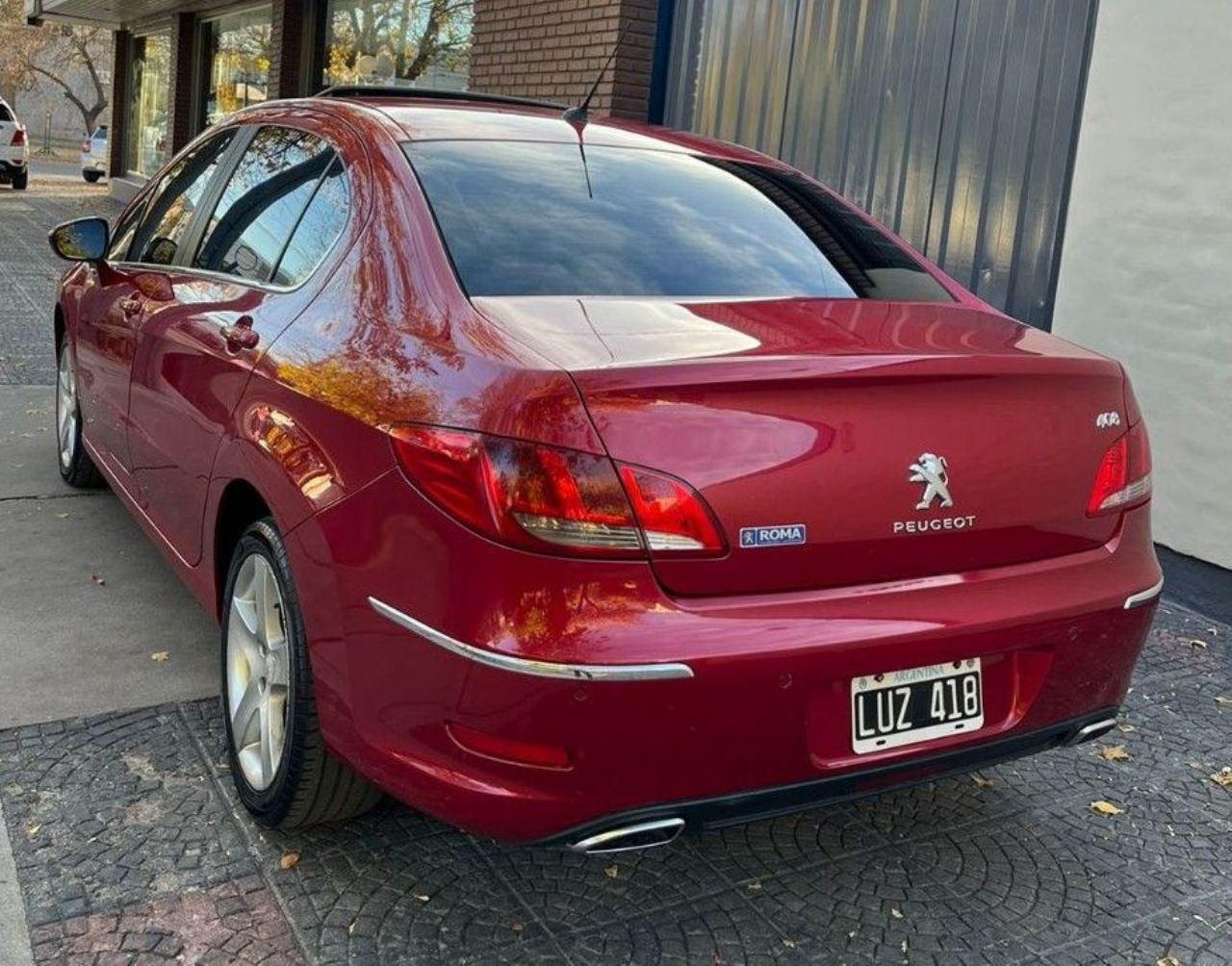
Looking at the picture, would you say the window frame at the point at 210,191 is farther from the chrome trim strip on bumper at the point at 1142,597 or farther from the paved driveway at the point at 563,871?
the chrome trim strip on bumper at the point at 1142,597

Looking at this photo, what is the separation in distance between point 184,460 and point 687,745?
1.84m

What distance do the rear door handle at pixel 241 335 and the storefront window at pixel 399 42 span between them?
915 cm

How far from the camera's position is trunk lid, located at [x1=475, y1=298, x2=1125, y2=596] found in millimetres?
2232

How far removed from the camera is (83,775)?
3.18 m

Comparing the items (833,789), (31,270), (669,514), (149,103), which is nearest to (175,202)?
(669,514)

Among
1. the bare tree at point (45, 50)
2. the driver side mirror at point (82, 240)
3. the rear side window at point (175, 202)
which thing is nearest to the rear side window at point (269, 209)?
the rear side window at point (175, 202)

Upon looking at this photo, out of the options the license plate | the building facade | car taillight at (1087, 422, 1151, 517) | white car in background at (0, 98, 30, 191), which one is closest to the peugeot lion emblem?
the license plate

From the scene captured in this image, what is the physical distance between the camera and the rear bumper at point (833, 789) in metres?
2.27

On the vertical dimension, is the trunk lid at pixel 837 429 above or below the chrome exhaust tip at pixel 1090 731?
above

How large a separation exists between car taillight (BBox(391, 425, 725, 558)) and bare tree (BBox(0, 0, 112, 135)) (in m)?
46.9

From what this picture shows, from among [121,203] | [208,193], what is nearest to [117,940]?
[208,193]

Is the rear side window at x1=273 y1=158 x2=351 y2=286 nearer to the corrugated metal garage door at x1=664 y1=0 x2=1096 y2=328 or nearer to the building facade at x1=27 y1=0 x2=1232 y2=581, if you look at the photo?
the building facade at x1=27 y1=0 x2=1232 y2=581

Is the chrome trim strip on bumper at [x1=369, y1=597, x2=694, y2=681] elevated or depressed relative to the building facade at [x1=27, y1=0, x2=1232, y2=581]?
depressed

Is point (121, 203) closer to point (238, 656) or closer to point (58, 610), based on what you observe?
point (58, 610)
